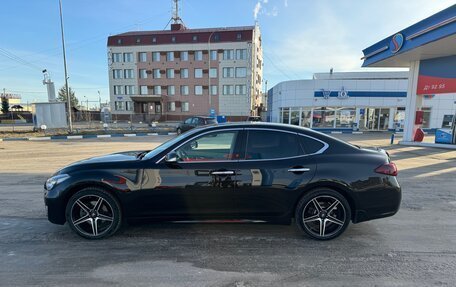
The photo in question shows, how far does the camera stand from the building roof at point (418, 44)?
1027 centimetres

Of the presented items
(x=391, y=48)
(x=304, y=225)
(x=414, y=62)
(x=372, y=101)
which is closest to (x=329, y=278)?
(x=304, y=225)

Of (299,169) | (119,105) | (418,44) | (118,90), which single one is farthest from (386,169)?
(118,90)

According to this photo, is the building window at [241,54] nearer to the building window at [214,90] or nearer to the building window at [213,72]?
the building window at [213,72]

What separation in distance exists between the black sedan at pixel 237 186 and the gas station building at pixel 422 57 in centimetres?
1064

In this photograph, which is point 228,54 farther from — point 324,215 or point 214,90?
point 324,215

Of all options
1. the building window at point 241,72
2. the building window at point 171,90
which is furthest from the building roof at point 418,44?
the building window at point 171,90

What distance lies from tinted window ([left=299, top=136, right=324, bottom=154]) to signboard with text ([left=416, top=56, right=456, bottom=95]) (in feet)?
47.1

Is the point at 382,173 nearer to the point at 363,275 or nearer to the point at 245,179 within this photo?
the point at 363,275

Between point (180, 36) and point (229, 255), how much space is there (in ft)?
161

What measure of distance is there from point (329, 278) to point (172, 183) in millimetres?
2201

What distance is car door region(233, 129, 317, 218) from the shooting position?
134 inches

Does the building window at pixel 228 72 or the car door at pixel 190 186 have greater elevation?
the building window at pixel 228 72

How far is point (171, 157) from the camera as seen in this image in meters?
3.42

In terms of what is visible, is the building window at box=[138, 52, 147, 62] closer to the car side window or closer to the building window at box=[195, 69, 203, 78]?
the building window at box=[195, 69, 203, 78]
